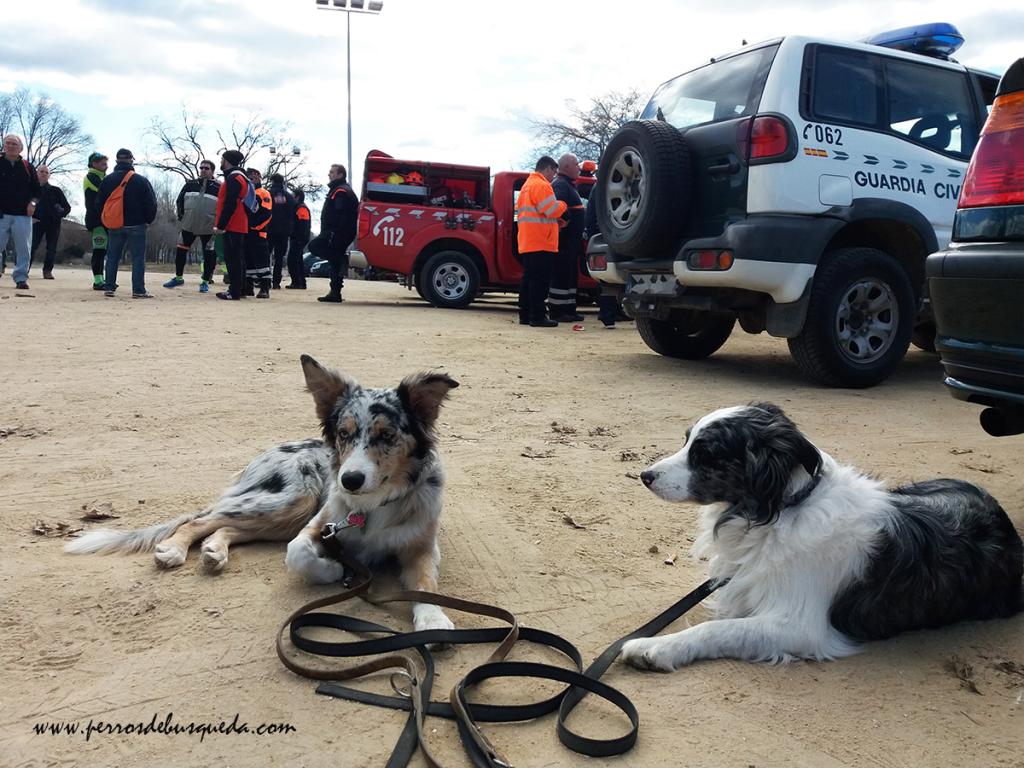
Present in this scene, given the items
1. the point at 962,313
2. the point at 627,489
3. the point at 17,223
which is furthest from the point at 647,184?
the point at 17,223

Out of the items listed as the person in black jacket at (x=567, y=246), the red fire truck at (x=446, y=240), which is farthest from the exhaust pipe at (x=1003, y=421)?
the red fire truck at (x=446, y=240)

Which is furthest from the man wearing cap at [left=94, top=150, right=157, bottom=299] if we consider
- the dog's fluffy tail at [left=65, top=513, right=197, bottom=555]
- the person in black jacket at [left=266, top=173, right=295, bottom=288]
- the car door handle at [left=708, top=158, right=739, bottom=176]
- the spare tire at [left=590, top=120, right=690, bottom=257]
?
the dog's fluffy tail at [left=65, top=513, right=197, bottom=555]

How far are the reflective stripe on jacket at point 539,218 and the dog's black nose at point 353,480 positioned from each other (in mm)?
8951

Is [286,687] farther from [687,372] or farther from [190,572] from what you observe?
[687,372]

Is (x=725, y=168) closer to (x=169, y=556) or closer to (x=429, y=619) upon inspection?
(x=429, y=619)

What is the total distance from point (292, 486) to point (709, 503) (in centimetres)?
224

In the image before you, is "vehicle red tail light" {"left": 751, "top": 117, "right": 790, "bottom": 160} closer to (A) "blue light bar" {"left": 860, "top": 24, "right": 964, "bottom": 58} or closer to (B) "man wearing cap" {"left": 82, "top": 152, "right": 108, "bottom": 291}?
(A) "blue light bar" {"left": 860, "top": 24, "right": 964, "bottom": 58}

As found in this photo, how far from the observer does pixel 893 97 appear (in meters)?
7.46

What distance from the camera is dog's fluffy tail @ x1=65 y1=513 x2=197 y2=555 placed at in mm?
3666

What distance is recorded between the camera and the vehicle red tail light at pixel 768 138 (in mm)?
6805

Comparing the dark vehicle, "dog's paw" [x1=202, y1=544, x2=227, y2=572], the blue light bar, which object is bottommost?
"dog's paw" [x1=202, y1=544, x2=227, y2=572]

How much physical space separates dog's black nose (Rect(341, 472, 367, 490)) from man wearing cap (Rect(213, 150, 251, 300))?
470 inches

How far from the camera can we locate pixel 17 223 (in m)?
13.7

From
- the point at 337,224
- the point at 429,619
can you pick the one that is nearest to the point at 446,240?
the point at 337,224
